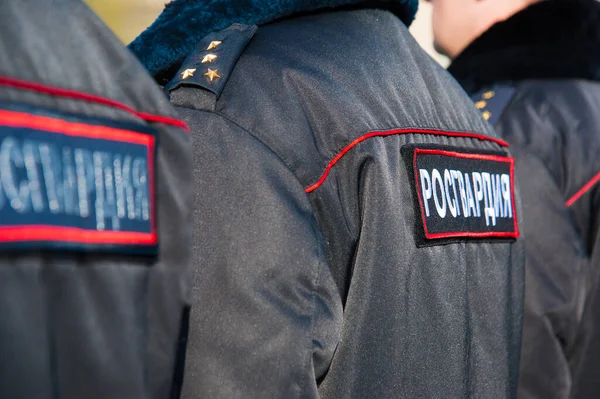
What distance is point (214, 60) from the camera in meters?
0.83

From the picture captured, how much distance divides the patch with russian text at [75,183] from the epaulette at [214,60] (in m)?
0.24

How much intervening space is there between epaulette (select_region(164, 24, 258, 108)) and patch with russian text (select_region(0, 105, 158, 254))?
24 centimetres

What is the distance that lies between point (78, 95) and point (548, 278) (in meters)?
1.05

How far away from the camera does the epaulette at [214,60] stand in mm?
809

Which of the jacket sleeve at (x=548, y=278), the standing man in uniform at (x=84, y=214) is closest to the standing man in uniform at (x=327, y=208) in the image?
the standing man in uniform at (x=84, y=214)

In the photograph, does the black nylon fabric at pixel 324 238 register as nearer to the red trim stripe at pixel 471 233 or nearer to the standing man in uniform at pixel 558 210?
the red trim stripe at pixel 471 233

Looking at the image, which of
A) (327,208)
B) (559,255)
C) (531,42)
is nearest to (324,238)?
(327,208)

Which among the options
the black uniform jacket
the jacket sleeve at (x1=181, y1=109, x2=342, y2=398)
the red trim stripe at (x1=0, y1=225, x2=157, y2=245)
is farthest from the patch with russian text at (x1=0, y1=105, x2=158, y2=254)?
the black uniform jacket

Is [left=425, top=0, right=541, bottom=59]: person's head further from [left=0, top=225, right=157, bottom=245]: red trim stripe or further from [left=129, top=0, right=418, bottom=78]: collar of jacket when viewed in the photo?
[left=0, top=225, right=157, bottom=245]: red trim stripe

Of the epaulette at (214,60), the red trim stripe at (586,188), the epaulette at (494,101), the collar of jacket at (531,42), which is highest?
the epaulette at (214,60)

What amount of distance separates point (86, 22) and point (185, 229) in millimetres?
174

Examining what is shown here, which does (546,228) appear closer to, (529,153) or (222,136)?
(529,153)

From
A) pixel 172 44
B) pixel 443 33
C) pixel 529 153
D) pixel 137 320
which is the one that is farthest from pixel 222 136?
pixel 443 33

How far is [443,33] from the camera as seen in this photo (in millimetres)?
1632
